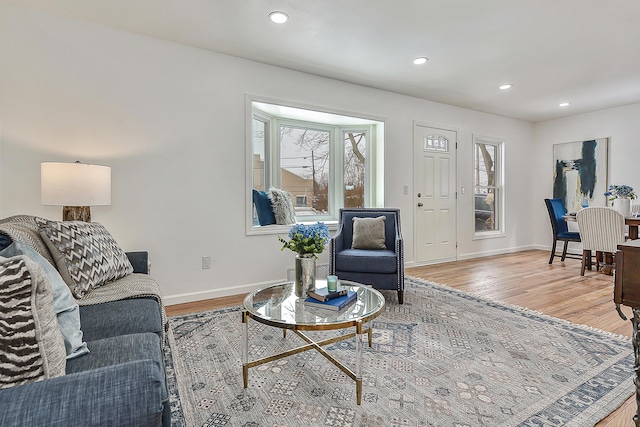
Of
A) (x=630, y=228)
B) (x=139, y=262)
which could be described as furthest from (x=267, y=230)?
(x=630, y=228)

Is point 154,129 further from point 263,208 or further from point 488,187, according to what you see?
point 488,187

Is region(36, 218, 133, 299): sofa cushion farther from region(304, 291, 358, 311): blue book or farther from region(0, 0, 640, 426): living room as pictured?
region(304, 291, 358, 311): blue book

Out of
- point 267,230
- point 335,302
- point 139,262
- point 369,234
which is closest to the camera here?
point 335,302

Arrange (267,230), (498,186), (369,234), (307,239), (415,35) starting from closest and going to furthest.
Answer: (307,239) → (415,35) → (369,234) → (267,230) → (498,186)

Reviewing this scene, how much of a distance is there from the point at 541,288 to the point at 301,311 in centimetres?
318

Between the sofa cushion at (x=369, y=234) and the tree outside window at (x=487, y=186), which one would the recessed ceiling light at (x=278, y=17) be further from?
the tree outside window at (x=487, y=186)

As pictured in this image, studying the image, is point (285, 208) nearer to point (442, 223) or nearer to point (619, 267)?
point (442, 223)

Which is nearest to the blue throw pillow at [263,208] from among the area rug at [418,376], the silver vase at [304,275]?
the area rug at [418,376]

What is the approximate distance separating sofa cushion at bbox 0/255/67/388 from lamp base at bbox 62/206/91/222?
6.20 feet

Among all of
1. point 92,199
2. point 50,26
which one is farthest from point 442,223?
point 50,26

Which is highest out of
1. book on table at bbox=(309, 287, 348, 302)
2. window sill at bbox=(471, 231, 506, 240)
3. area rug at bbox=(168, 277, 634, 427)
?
window sill at bbox=(471, 231, 506, 240)

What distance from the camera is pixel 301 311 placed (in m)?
1.75

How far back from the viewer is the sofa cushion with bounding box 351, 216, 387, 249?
11.3ft

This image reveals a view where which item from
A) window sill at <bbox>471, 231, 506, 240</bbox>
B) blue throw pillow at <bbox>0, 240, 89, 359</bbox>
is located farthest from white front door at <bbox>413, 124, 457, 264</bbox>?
blue throw pillow at <bbox>0, 240, 89, 359</bbox>
